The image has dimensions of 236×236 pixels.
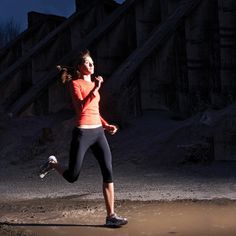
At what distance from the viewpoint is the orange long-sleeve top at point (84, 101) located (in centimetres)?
526

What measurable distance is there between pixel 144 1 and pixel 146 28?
1032mm

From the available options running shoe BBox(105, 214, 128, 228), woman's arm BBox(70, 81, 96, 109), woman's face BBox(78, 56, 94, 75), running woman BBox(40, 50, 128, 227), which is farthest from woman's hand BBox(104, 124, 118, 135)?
running shoe BBox(105, 214, 128, 228)

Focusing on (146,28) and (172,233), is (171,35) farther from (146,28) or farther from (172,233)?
(172,233)

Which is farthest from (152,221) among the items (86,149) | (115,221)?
(86,149)

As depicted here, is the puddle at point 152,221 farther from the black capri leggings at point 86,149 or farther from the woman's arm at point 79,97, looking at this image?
the woman's arm at point 79,97

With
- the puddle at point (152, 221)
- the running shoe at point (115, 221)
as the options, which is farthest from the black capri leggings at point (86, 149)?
the puddle at point (152, 221)

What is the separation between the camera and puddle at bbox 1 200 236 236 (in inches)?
195

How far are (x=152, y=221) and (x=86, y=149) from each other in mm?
1052

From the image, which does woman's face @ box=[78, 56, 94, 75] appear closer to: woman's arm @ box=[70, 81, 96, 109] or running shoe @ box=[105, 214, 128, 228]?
woman's arm @ box=[70, 81, 96, 109]

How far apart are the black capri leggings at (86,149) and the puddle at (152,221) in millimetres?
548

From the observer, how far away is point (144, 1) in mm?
19109

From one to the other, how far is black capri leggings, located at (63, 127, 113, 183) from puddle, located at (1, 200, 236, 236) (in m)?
0.55

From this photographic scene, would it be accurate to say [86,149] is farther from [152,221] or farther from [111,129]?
[152,221]

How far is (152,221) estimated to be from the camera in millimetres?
5469
